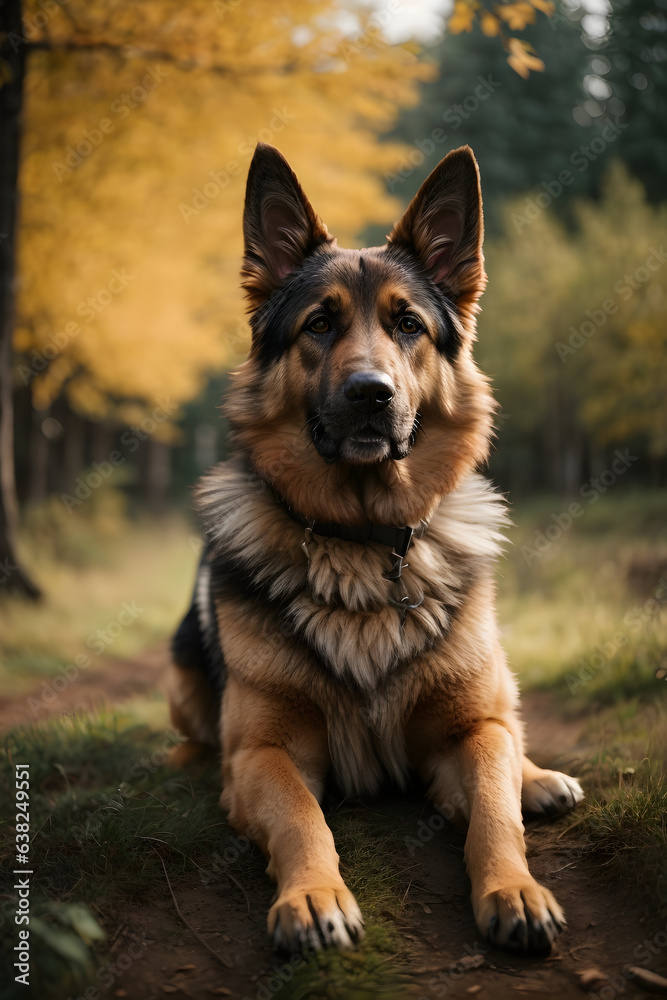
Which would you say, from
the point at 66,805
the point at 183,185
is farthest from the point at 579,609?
the point at 183,185

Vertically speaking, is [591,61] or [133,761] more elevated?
[591,61]

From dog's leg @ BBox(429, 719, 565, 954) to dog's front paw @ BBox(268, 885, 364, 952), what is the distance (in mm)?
418

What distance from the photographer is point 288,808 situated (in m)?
2.45

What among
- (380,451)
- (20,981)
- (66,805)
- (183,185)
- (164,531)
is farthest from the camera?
(164,531)

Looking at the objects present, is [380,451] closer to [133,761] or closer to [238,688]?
[238,688]

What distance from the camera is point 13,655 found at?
20.4 ft

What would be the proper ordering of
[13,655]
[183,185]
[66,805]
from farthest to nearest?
1. [183,185]
2. [13,655]
3. [66,805]

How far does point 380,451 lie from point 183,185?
6.74m

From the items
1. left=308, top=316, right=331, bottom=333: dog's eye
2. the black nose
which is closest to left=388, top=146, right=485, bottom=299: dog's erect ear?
left=308, top=316, right=331, bottom=333: dog's eye

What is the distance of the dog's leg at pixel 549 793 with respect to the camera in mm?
2941
